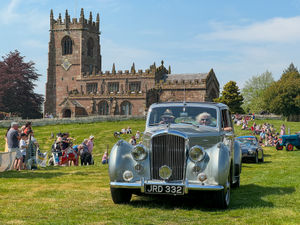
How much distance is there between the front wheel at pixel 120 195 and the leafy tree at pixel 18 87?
6326 cm

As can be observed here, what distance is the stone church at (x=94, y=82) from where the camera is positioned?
70000 millimetres

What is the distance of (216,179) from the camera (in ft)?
26.3

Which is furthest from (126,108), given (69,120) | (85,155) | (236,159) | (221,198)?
(221,198)

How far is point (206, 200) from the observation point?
905 centimetres

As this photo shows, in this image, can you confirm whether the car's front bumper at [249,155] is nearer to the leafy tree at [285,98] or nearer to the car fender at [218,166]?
the car fender at [218,166]

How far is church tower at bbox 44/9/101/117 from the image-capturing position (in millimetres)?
81125

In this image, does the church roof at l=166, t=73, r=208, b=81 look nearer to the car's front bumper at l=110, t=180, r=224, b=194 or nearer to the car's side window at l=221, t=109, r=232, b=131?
the car's side window at l=221, t=109, r=232, b=131

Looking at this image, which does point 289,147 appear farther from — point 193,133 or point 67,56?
point 67,56

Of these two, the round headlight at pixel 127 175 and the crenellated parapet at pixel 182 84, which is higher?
the crenellated parapet at pixel 182 84

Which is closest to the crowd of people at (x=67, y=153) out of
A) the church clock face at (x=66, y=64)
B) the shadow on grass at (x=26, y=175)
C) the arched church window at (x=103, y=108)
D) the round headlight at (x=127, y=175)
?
the shadow on grass at (x=26, y=175)

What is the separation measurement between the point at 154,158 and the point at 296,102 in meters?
70.8

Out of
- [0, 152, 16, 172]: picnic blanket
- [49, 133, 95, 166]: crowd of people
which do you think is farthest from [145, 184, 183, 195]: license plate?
[49, 133, 95, 166]: crowd of people

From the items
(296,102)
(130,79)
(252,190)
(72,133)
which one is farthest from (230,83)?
(252,190)

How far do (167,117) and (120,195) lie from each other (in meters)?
2.29
